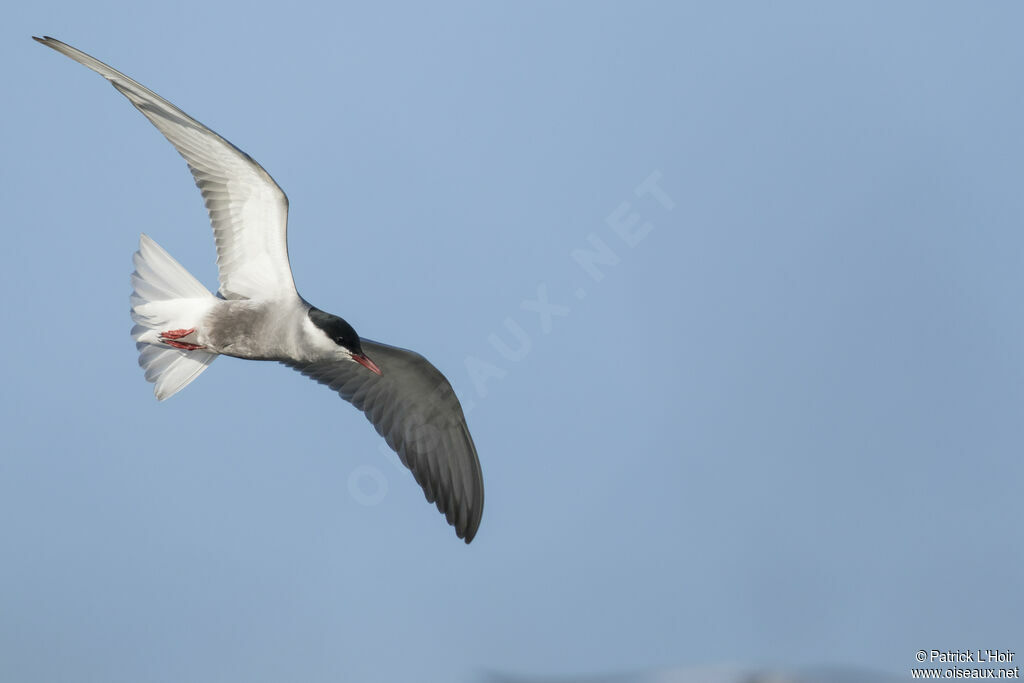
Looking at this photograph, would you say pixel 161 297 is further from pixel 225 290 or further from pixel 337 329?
pixel 337 329

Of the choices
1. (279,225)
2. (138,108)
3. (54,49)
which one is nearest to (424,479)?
(279,225)

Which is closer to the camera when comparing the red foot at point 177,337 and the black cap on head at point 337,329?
the black cap on head at point 337,329

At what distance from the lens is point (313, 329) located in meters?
3.93

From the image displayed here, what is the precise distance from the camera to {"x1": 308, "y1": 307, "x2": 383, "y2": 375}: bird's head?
3.86 meters

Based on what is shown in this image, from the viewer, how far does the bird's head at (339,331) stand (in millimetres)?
3861

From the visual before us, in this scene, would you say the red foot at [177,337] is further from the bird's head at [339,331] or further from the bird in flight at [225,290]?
the bird's head at [339,331]

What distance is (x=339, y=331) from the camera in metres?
3.86

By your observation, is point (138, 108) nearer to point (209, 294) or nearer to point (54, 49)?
point (54, 49)

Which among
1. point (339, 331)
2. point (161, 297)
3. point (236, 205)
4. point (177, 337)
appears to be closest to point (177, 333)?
point (177, 337)

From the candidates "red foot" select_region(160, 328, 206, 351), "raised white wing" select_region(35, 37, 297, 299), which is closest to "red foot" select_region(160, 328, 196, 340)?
"red foot" select_region(160, 328, 206, 351)

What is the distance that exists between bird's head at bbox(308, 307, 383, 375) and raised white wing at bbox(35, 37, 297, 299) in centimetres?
21

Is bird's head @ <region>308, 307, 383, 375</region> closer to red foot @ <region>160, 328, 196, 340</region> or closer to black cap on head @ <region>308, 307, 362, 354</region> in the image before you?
black cap on head @ <region>308, 307, 362, 354</region>

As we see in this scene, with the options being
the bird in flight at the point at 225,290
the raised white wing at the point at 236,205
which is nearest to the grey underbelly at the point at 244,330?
the bird in flight at the point at 225,290

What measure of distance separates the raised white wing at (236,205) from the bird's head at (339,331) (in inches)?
8.5
